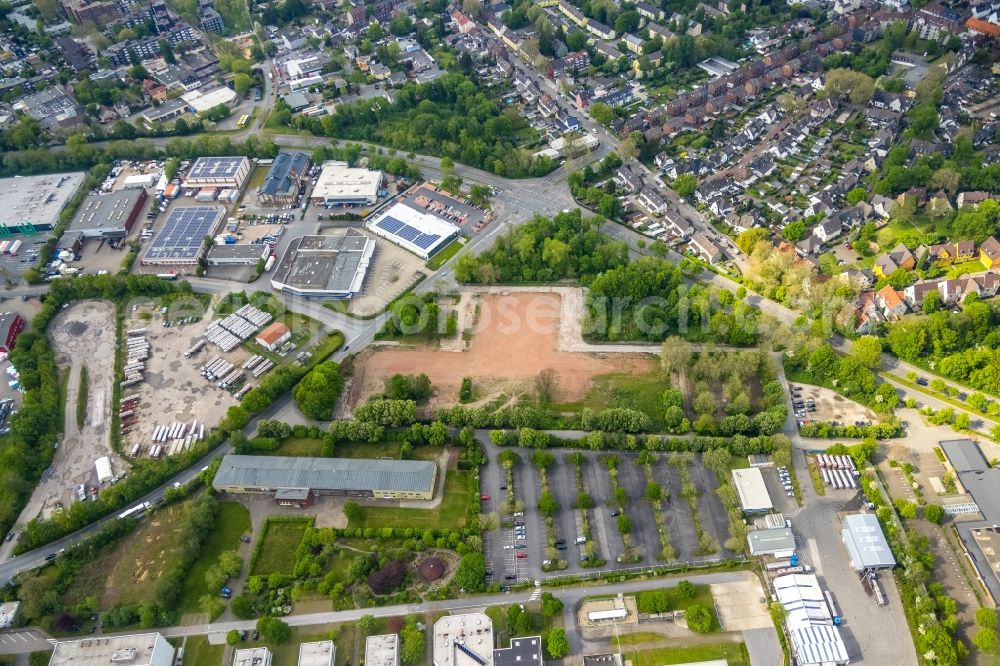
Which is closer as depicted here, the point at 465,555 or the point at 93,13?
the point at 465,555

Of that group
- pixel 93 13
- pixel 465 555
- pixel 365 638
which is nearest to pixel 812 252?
pixel 465 555

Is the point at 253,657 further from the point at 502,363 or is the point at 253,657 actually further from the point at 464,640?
the point at 502,363

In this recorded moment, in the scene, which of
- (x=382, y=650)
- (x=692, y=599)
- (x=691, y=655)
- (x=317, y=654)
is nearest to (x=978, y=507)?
(x=692, y=599)

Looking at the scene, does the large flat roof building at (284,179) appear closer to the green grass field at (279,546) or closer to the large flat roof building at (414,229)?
the large flat roof building at (414,229)

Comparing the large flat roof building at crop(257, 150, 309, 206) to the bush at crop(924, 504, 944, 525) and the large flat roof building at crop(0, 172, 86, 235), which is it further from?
the bush at crop(924, 504, 944, 525)

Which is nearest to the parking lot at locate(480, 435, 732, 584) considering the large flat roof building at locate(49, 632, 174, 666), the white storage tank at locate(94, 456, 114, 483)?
the large flat roof building at locate(49, 632, 174, 666)

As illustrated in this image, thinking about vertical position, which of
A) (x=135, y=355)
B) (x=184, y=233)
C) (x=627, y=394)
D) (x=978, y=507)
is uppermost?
(x=184, y=233)

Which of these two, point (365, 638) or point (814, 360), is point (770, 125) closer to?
point (814, 360)
